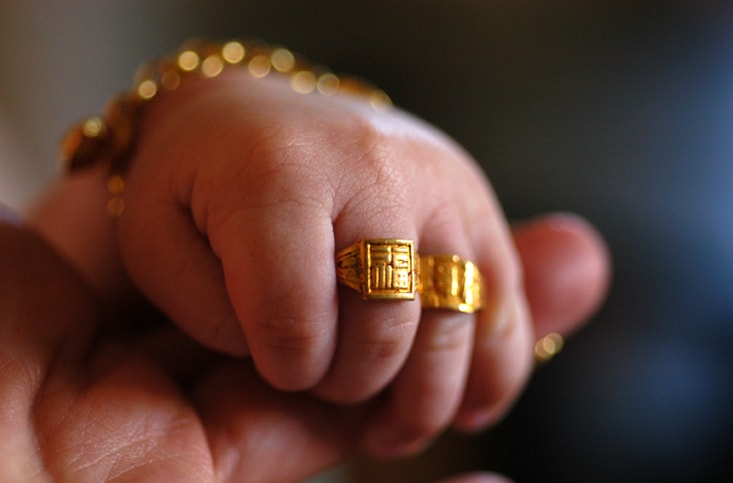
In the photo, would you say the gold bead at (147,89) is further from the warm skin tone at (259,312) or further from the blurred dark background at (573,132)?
the blurred dark background at (573,132)

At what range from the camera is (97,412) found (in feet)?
1.49

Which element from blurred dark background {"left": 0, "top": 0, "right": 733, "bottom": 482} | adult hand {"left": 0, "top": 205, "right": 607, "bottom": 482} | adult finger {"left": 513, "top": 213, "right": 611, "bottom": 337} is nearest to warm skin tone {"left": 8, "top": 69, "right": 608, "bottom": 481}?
adult hand {"left": 0, "top": 205, "right": 607, "bottom": 482}

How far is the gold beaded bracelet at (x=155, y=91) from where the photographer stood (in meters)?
Answer: 0.62

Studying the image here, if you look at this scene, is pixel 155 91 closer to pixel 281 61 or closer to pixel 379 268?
pixel 281 61

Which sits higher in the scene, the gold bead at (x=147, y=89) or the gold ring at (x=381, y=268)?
the gold bead at (x=147, y=89)

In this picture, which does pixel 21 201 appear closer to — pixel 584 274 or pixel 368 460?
pixel 368 460

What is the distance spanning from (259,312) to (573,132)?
0.74 meters

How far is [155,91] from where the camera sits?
650 millimetres

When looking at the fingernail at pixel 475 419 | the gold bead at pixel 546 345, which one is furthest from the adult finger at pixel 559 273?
the fingernail at pixel 475 419

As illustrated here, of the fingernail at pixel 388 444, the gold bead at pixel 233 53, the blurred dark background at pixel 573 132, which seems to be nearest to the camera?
the fingernail at pixel 388 444

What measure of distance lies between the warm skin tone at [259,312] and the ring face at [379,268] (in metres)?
0.01

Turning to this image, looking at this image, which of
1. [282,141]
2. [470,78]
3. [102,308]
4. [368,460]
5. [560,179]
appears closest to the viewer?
[282,141]

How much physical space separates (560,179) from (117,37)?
0.74 m

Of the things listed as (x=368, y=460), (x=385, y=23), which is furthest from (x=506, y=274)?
(x=385, y=23)
